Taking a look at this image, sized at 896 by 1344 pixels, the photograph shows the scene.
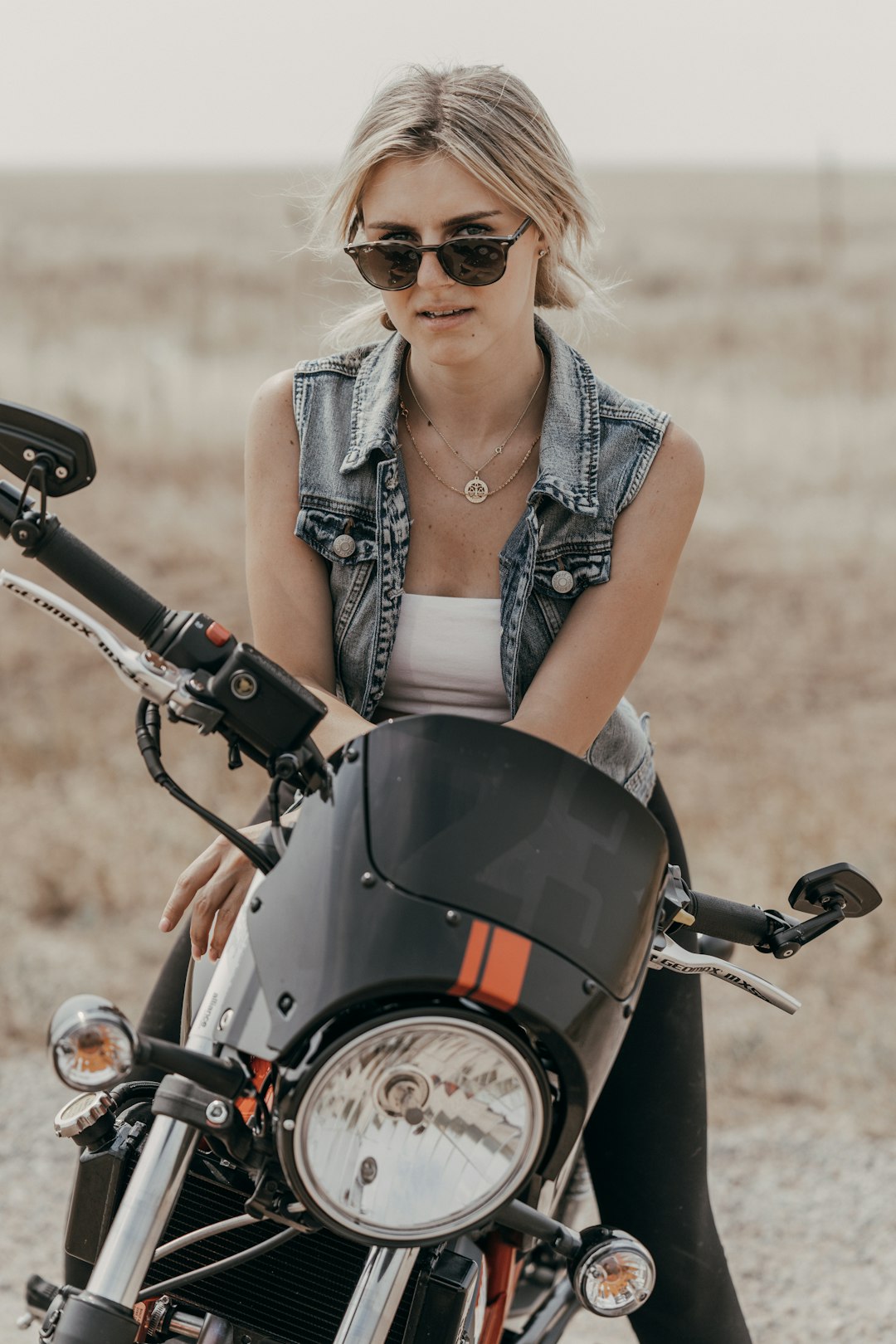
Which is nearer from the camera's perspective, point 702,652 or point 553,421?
point 553,421

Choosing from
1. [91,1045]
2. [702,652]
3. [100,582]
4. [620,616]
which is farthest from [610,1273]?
[702,652]

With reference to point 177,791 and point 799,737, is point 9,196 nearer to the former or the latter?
point 799,737

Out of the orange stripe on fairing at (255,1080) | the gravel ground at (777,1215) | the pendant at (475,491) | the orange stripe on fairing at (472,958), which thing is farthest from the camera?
the gravel ground at (777,1215)

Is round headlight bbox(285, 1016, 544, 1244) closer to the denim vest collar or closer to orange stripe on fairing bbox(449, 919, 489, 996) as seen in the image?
orange stripe on fairing bbox(449, 919, 489, 996)

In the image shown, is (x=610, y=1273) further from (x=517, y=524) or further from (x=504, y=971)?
(x=517, y=524)

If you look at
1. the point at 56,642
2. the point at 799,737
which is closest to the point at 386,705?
the point at 799,737

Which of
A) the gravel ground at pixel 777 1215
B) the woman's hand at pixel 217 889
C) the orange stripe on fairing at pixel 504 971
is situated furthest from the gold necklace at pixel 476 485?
the gravel ground at pixel 777 1215

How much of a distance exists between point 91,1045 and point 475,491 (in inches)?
51.4

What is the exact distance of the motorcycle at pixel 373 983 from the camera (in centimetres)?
139

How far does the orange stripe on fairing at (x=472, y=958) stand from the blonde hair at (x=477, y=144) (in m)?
1.27

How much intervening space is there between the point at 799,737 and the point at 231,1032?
20.9ft

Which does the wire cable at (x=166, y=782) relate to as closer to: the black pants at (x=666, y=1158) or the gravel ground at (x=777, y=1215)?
the black pants at (x=666, y=1158)

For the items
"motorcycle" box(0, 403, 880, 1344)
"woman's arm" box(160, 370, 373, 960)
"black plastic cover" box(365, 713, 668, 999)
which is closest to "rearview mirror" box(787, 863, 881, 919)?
"motorcycle" box(0, 403, 880, 1344)

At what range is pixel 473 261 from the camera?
213 centimetres
